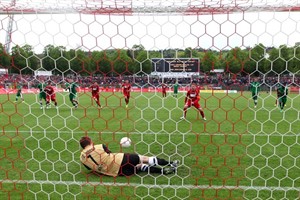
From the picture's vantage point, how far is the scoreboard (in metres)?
3.61

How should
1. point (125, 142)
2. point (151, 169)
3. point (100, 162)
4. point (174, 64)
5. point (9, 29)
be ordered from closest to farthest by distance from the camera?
point (9, 29) → point (174, 64) → point (100, 162) → point (151, 169) → point (125, 142)

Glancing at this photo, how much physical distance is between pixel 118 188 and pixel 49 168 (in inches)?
61.4

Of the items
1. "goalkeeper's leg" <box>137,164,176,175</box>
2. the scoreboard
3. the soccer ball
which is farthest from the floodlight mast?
the soccer ball

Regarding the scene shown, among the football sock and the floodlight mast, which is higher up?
the floodlight mast

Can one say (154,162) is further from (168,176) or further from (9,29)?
(9,29)

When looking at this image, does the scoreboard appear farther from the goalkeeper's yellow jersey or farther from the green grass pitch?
the goalkeeper's yellow jersey

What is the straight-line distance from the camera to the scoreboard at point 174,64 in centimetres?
361

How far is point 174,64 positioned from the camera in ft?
12.4

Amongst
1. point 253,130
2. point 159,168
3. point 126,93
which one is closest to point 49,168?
point 159,168

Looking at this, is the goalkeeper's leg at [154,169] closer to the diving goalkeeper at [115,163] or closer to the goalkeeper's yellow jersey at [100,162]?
the diving goalkeeper at [115,163]

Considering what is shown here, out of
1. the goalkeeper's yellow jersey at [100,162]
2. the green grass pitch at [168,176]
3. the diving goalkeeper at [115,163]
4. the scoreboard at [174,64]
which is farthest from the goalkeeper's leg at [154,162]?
the scoreboard at [174,64]

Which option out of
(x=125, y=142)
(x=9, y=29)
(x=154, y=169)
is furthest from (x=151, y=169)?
(x=9, y=29)

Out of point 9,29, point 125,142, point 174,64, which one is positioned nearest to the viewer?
point 9,29

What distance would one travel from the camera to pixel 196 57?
148 inches
